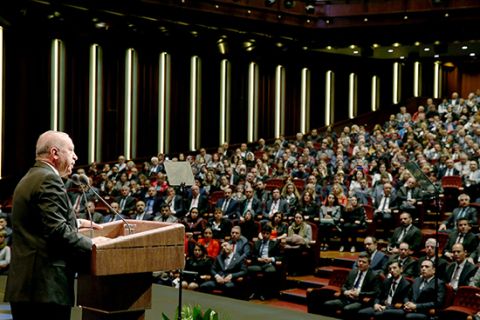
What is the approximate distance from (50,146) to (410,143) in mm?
12074

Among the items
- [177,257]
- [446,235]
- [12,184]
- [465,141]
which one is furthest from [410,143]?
[177,257]

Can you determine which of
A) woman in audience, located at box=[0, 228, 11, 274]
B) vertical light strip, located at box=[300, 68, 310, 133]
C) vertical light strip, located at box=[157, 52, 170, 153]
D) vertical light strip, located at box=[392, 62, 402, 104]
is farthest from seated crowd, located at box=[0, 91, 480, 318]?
vertical light strip, located at box=[392, 62, 402, 104]

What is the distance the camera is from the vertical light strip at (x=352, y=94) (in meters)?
23.4

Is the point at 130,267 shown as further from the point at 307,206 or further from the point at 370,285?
the point at 307,206

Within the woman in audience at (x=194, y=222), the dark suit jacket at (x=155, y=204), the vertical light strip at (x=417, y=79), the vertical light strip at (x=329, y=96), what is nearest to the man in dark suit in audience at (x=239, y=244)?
the woman in audience at (x=194, y=222)

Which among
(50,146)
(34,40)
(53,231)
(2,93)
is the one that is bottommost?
(53,231)

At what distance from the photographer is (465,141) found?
12.9m

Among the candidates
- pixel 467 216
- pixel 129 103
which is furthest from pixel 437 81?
pixel 467 216

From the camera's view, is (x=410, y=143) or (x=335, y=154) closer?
(x=410, y=143)

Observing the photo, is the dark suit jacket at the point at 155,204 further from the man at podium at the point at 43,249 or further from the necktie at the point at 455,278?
the man at podium at the point at 43,249

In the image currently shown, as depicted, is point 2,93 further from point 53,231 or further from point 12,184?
point 53,231

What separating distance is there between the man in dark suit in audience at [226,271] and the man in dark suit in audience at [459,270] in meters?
2.56

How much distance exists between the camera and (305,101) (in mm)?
22156

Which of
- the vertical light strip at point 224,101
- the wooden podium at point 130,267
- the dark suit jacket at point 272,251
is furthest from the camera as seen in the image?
the vertical light strip at point 224,101
